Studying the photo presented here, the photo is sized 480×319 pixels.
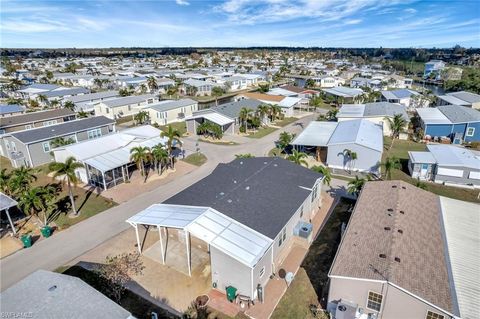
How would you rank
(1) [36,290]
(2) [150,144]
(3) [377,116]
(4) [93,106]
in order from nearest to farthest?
1. (1) [36,290]
2. (2) [150,144]
3. (3) [377,116]
4. (4) [93,106]

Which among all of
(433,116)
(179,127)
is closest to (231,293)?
(179,127)

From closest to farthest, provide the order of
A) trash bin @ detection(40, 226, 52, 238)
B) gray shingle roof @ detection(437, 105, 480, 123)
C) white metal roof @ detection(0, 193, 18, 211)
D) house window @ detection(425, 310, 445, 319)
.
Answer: house window @ detection(425, 310, 445, 319)
white metal roof @ detection(0, 193, 18, 211)
trash bin @ detection(40, 226, 52, 238)
gray shingle roof @ detection(437, 105, 480, 123)

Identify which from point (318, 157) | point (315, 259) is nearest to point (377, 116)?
point (318, 157)

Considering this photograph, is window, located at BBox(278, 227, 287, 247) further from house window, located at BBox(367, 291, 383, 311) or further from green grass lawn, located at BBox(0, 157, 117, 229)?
green grass lawn, located at BBox(0, 157, 117, 229)

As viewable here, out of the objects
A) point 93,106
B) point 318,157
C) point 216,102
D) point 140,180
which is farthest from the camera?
point 216,102

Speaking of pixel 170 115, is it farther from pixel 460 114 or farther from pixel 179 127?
pixel 460 114

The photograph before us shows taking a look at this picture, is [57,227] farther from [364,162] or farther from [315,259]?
[364,162]

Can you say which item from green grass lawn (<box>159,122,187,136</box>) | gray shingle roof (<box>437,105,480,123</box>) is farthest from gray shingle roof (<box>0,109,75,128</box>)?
gray shingle roof (<box>437,105,480,123</box>)
